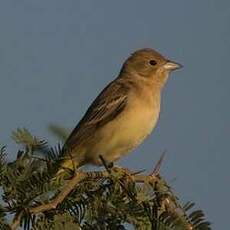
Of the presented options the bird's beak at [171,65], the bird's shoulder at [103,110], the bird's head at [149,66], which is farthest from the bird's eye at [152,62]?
the bird's shoulder at [103,110]

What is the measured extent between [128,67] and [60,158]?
5003 millimetres

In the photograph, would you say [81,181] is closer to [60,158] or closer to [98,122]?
[60,158]

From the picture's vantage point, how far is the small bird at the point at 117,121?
5.92 metres

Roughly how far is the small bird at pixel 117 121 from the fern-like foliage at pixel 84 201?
9.40 ft

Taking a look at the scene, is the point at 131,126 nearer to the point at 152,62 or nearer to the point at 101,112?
the point at 101,112

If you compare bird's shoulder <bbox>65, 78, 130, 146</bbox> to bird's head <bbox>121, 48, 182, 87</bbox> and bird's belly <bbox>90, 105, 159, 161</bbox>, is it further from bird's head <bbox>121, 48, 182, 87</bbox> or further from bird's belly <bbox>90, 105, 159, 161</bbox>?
bird's head <bbox>121, 48, 182, 87</bbox>

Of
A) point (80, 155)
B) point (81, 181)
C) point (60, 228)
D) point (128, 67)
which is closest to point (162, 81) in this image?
point (128, 67)

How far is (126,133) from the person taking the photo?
5898 mm

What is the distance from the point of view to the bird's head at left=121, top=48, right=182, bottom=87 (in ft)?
23.3

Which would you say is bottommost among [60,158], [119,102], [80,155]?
[80,155]

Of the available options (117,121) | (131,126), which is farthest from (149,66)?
(131,126)

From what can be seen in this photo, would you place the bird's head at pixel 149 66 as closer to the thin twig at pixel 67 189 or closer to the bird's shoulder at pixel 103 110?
the bird's shoulder at pixel 103 110

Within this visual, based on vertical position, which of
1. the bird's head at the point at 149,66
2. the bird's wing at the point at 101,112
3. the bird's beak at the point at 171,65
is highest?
the bird's beak at the point at 171,65

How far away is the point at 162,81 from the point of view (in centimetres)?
711
